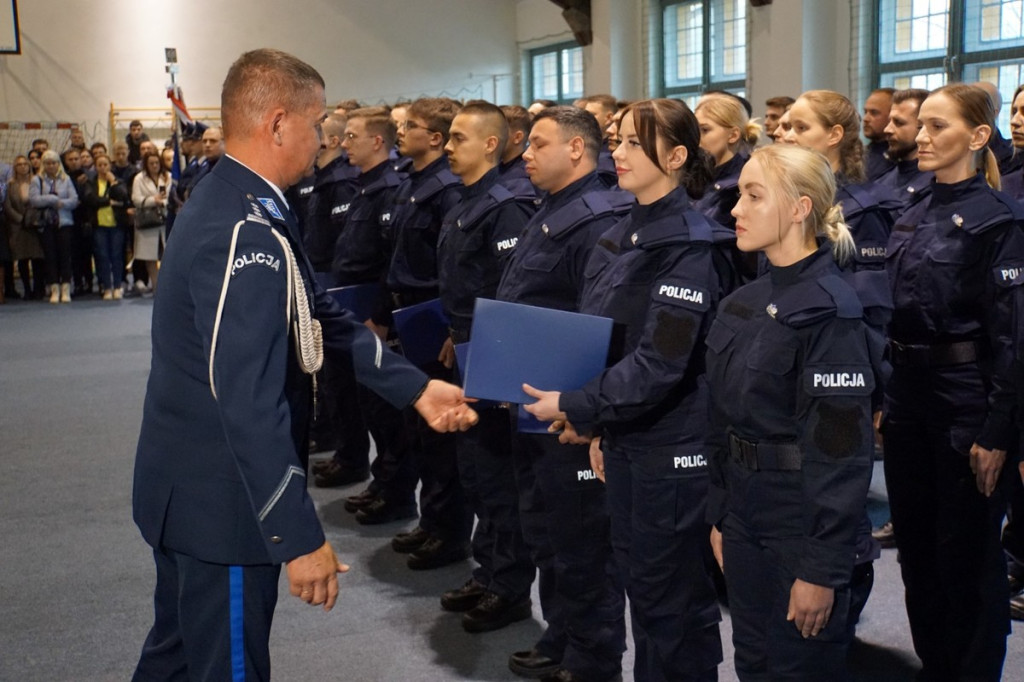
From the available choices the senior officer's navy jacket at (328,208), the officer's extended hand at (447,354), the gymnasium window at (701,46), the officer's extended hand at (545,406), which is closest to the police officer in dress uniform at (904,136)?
the officer's extended hand at (447,354)

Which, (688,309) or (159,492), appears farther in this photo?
(688,309)

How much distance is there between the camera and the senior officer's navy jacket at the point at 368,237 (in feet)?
15.5

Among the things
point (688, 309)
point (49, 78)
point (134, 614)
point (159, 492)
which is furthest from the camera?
point (49, 78)

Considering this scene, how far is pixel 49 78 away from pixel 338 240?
968 cm

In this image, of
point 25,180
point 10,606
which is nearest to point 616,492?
point 10,606

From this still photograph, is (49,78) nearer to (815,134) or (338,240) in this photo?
(338,240)

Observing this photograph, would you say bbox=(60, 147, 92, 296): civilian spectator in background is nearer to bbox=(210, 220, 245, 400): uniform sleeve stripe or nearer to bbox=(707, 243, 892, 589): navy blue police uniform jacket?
bbox=(210, 220, 245, 400): uniform sleeve stripe

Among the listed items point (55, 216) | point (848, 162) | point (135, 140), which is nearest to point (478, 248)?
point (848, 162)

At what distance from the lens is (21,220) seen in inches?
421

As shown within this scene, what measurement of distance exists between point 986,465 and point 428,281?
233cm

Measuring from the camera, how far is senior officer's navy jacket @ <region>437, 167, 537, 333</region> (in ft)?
11.8

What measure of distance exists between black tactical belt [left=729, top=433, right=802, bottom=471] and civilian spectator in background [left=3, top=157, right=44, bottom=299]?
10.1 meters

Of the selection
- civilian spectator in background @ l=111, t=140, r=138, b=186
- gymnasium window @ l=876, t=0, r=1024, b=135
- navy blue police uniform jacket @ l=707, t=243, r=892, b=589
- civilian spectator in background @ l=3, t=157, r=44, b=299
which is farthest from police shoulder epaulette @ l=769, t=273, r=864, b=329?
civilian spectator in background @ l=111, t=140, r=138, b=186

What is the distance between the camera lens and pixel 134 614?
3586 mm
